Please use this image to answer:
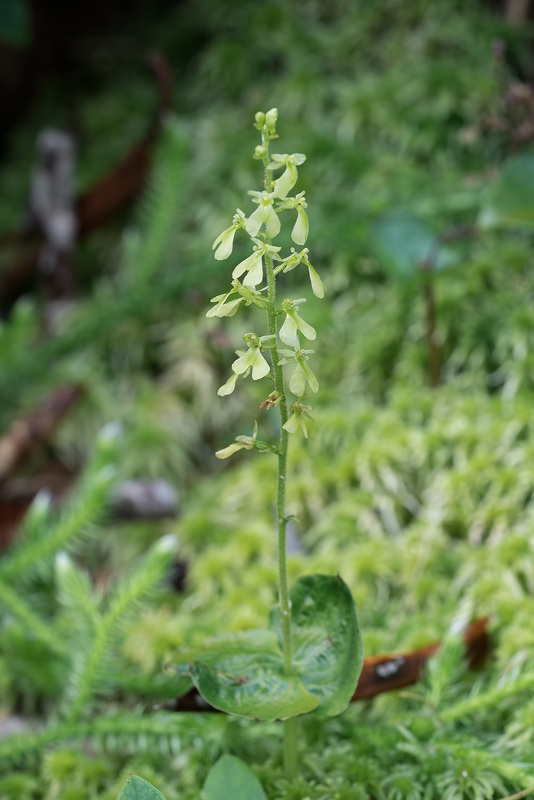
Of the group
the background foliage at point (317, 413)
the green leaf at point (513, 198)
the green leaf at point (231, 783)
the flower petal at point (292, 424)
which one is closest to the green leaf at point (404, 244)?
the background foliage at point (317, 413)

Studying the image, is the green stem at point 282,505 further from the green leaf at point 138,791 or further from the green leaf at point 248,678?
the green leaf at point 138,791

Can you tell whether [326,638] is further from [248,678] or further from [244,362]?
[244,362]

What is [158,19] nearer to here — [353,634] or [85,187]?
[85,187]

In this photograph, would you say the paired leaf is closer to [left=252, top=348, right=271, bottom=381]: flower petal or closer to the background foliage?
the background foliage

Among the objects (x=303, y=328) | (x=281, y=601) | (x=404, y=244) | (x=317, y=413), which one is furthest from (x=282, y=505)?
(x=404, y=244)

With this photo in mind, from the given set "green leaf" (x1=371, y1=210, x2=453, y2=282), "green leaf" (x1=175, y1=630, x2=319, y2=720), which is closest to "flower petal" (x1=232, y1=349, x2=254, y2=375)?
"green leaf" (x1=175, y1=630, x2=319, y2=720)

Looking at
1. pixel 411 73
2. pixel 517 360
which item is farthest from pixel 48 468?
pixel 411 73

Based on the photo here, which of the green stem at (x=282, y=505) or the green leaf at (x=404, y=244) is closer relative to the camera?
the green stem at (x=282, y=505)
